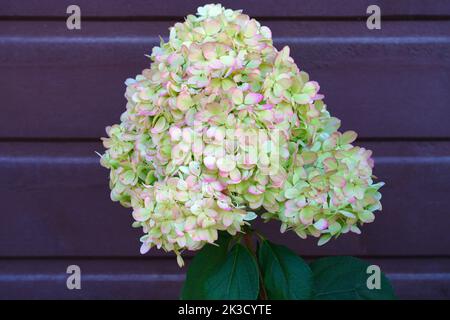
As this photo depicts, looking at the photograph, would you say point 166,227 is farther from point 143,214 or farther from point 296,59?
point 296,59

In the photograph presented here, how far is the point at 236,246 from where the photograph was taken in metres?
1.03

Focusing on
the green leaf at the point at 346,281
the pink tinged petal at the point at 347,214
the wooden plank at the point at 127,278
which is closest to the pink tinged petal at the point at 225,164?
the pink tinged petal at the point at 347,214

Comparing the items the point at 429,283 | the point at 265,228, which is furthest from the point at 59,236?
the point at 429,283

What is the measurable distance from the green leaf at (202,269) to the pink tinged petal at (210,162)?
0.22 meters

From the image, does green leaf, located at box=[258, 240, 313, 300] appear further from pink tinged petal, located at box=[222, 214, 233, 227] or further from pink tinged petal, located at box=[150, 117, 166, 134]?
pink tinged petal, located at box=[150, 117, 166, 134]

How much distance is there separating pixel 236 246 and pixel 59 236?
2.67ft

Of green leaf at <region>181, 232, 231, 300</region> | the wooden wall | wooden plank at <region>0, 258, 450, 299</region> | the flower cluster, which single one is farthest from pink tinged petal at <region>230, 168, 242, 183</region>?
wooden plank at <region>0, 258, 450, 299</region>

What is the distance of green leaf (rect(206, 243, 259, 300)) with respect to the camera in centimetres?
98

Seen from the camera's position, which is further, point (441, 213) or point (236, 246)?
point (441, 213)

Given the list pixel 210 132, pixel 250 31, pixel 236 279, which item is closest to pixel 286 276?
pixel 236 279

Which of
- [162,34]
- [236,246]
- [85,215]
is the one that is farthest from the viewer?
[85,215]

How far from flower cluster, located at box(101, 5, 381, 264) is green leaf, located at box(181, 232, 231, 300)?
11 centimetres

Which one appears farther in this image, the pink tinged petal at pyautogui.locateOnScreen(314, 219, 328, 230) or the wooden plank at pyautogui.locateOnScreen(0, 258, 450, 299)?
the wooden plank at pyautogui.locateOnScreen(0, 258, 450, 299)

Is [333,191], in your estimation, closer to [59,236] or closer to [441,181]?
[441,181]
